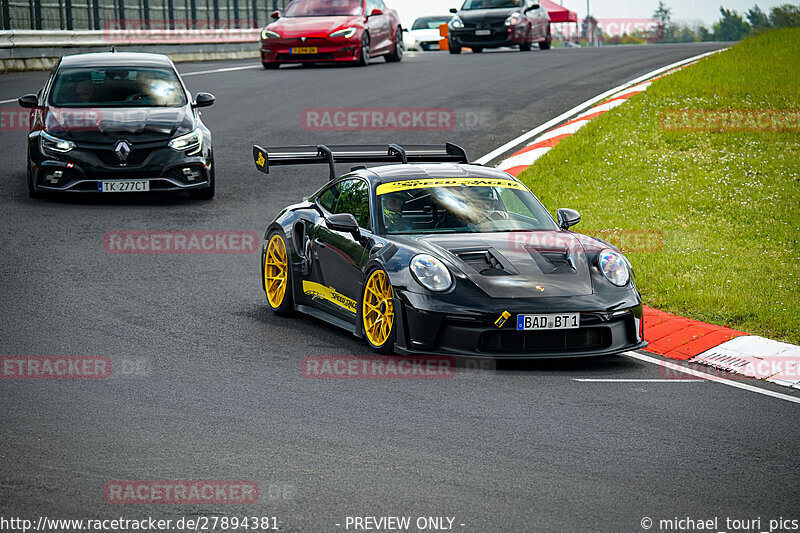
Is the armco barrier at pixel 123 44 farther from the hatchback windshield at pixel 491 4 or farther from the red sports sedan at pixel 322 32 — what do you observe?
the hatchback windshield at pixel 491 4

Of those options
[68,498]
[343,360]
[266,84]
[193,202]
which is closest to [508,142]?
[193,202]

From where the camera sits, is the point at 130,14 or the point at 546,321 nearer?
the point at 546,321

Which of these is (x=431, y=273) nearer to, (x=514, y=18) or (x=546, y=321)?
(x=546, y=321)

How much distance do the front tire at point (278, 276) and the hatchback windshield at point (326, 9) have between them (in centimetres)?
1709

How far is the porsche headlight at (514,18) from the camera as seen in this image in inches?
1231

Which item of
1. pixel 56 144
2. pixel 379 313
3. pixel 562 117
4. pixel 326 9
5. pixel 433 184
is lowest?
pixel 379 313

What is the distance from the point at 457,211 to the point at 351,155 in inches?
70.3

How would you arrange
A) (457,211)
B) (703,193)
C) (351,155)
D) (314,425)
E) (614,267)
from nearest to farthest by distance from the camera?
→ (314,425)
(614,267)
(457,211)
(351,155)
(703,193)

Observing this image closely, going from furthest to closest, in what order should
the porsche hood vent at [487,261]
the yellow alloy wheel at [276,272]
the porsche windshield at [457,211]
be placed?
the yellow alloy wheel at [276,272], the porsche windshield at [457,211], the porsche hood vent at [487,261]

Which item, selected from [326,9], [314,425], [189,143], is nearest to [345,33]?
[326,9]

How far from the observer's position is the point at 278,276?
10.1m

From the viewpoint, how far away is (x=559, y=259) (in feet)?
28.1

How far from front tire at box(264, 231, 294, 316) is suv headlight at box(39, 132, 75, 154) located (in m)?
5.03

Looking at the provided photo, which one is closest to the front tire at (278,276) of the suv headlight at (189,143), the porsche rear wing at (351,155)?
the porsche rear wing at (351,155)
